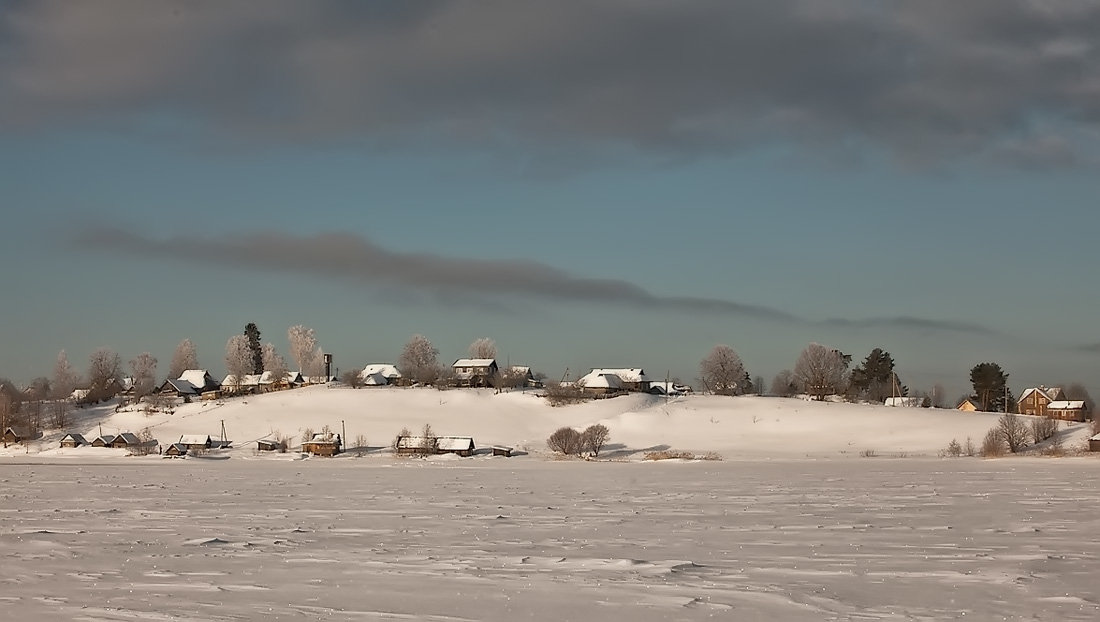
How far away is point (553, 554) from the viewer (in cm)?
1788

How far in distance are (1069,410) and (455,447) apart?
62.1 metres

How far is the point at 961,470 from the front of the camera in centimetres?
4862

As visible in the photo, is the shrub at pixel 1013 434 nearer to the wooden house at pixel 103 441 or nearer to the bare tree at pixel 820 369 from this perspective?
the bare tree at pixel 820 369

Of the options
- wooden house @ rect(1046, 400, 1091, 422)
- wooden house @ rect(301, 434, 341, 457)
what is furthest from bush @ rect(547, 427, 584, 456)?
wooden house @ rect(1046, 400, 1091, 422)

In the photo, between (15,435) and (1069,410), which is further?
(1069,410)

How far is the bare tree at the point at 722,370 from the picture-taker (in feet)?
456

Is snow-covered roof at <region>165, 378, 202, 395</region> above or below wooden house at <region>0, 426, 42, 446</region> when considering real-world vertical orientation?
above

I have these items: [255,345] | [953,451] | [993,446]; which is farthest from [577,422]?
[255,345]

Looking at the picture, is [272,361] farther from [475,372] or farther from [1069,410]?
[1069,410]

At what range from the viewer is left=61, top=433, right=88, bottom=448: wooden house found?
84.9 meters

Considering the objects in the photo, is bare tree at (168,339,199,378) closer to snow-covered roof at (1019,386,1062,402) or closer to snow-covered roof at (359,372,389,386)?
snow-covered roof at (359,372,389,386)

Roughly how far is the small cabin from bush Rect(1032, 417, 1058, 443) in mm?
74389

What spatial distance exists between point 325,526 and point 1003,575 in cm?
1354

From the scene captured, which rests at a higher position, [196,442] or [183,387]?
[183,387]
